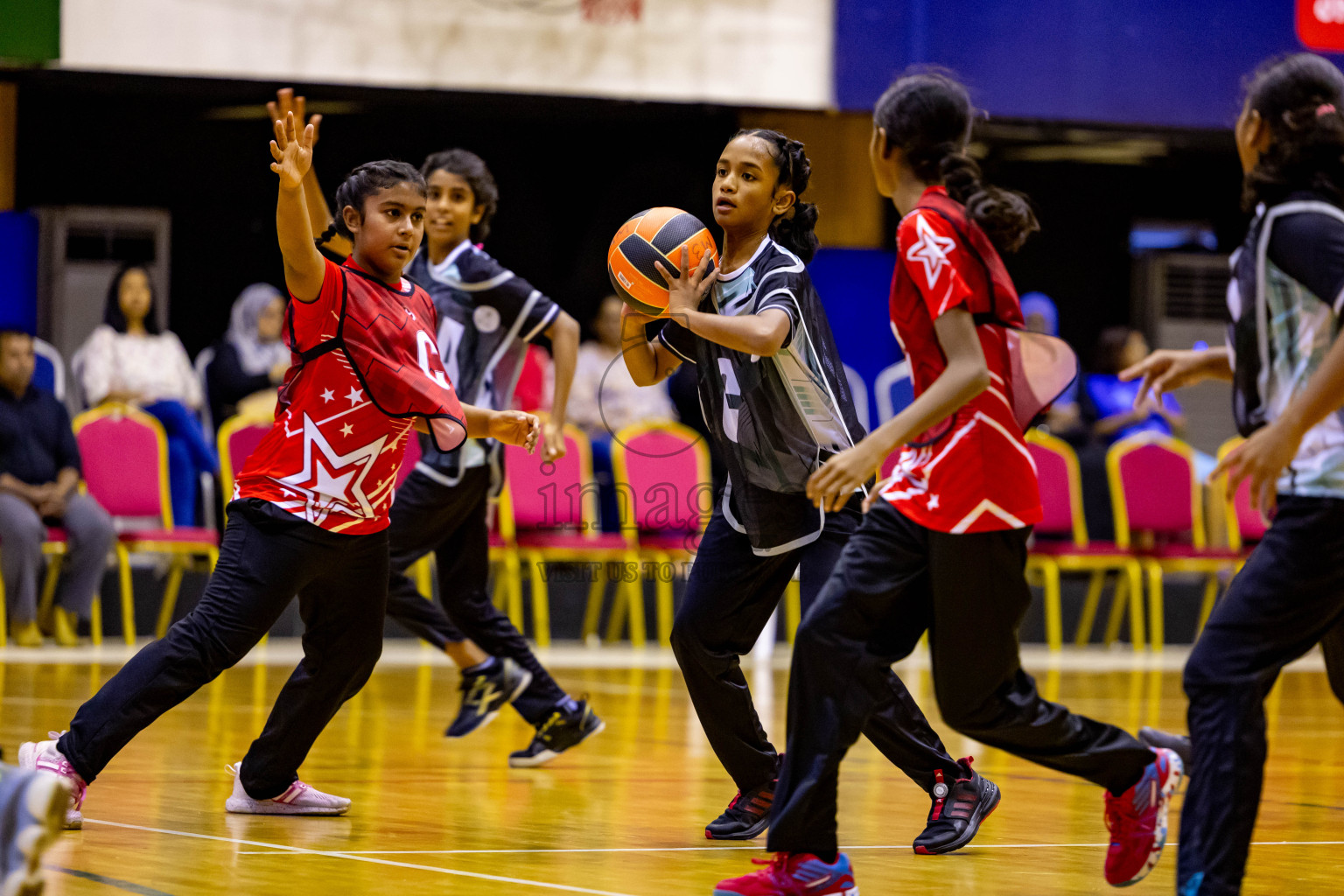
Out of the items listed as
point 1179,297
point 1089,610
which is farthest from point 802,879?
point 1179,297

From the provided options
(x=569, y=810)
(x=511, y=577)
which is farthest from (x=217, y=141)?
(x=569, y=810)

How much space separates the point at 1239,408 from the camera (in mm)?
3332

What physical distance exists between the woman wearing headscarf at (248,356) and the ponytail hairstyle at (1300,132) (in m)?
8.24

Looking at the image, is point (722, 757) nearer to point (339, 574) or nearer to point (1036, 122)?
point (339, 574)

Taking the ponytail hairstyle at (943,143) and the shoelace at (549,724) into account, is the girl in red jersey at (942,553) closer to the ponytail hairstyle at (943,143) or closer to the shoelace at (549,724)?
the ponytail hairstyle at (943,143)

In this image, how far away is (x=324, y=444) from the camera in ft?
14.2

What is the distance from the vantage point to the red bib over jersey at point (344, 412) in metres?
4.30

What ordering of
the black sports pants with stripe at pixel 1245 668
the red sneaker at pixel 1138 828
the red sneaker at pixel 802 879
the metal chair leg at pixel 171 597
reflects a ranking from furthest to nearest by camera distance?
1. the metal chair leg at pixel 171 597
2. the red sneaker at pixel 1138 828
3. the red sneaker at pixel 802 879
4. the black sports pants with stripe at pixel 1245 668

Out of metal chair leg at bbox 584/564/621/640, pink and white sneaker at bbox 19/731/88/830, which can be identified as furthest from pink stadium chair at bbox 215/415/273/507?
pink and white sneaker at bbox 19/731/88/830

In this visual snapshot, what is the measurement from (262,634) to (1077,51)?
9800 mm

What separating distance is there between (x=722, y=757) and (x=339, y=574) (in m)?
1.08

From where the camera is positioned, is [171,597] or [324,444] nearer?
[324,444]

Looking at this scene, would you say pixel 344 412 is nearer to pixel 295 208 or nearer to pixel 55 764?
pixel 295 208

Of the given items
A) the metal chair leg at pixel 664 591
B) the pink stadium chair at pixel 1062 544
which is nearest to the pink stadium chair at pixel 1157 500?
the pink stadium chair at pixel 1062 544
